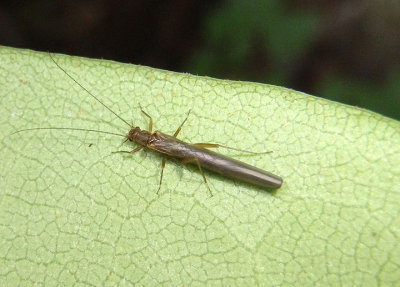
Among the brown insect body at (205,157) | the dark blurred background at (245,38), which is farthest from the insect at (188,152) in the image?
the dark blurred background at (245,38)

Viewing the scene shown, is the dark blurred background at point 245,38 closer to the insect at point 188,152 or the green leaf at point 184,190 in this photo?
the insect at point 188,152

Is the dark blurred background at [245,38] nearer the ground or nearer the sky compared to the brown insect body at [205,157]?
nearer the sky

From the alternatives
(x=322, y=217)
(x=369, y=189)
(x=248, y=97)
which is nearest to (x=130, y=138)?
(x=248, y=97)

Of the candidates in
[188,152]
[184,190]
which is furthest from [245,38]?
[184,190]

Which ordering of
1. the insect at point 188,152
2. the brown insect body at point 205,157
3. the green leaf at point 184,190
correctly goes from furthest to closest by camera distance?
the insect at point 188,152, the brown insect body at point 205,157, the green leaf at point 184,190

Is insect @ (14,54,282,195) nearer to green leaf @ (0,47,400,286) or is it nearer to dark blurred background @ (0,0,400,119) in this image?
green leaf @ (0,47,400,286)

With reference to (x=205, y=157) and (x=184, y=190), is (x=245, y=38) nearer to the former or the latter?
(x=205, y=157)

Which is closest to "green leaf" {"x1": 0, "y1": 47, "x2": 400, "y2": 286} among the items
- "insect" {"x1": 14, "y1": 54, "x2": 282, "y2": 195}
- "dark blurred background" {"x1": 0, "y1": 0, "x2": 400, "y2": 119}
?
"insect" {"x1": 14, "y1": 54, "x2": 282, "y2": 195}
